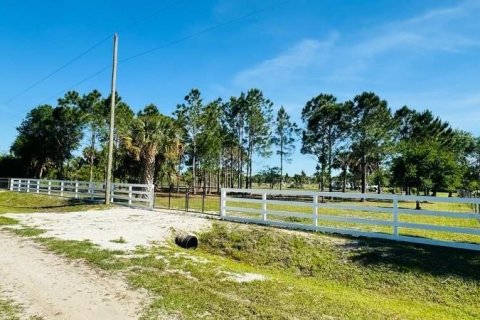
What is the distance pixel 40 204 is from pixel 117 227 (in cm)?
1319

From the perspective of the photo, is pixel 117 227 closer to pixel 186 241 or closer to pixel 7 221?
pixel 186 241

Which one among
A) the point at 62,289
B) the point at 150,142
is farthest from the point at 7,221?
the point at 150,142

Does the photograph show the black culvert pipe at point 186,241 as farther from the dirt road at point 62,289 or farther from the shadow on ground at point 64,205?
the shadow on ground at point 64,205

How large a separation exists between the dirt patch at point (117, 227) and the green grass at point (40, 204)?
3635mm

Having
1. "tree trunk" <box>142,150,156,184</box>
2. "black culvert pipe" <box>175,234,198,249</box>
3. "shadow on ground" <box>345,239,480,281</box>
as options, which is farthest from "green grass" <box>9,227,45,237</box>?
"tree trunk" <box>142,150,156,184</box>

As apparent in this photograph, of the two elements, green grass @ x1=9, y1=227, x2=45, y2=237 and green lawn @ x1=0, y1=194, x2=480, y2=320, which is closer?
green lawn @ x1=0, y1=194, x2=480, y2=320

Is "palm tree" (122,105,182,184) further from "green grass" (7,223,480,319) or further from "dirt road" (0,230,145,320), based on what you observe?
"dirt road" (0,230,145,320)

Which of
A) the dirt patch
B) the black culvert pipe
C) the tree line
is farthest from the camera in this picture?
the tree line

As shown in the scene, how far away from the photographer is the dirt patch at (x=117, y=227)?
1035 cm

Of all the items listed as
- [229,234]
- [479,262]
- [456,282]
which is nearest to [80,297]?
[229,234]

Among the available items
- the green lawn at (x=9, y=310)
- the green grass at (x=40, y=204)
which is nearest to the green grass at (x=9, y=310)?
the green lawn at (x=9, y=310)

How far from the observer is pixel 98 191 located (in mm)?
24094

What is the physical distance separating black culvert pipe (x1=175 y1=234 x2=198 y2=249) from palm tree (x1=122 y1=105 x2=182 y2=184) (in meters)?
13.4

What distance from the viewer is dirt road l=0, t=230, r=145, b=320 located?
207 inches
